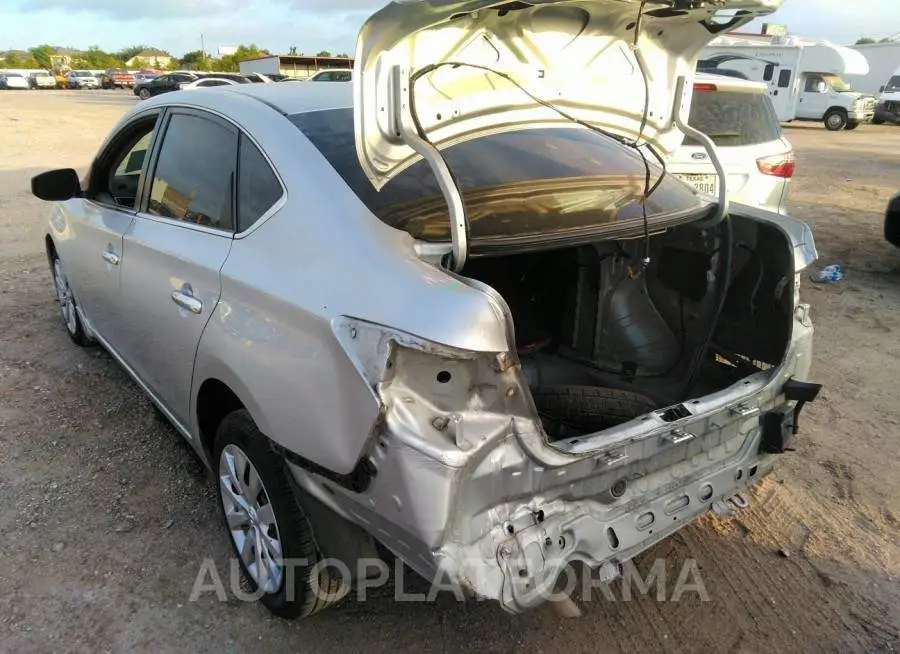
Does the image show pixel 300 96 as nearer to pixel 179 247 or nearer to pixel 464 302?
pixel 179 247

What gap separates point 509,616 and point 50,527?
1.93m

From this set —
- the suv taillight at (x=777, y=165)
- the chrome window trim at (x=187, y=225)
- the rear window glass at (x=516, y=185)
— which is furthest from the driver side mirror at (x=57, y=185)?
the suv taillight at (x=777, y=165)

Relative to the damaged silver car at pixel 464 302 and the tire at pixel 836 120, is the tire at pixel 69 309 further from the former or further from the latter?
the tire at pixel 836 120

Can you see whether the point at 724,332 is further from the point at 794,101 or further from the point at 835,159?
the point at 794,101

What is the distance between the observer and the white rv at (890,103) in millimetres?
23328

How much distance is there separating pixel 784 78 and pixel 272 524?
24.8 metres

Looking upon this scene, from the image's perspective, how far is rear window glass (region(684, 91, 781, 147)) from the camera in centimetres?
554

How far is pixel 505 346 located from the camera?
5.67 ft

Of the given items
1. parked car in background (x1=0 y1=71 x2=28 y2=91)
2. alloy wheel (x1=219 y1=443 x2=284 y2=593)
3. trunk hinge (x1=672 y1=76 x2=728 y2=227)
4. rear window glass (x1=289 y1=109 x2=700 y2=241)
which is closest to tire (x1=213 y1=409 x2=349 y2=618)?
alloy wheel (x1=219 y1=443 x2=284 y2=593)

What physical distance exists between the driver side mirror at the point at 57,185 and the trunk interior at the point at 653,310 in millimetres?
2356

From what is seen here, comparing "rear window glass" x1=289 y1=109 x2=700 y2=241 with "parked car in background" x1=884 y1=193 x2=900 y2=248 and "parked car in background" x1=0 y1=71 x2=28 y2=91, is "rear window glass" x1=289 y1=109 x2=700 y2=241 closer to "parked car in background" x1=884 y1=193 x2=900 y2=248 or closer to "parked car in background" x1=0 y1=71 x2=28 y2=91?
"parked car in background" x1=884 y1=193 x2=900 y2=248

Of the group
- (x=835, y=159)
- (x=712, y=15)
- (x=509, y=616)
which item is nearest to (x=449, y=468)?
(x=509, y=616)

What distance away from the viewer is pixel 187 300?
2.53 m

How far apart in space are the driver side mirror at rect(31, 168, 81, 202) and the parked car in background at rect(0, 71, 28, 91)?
179 ft
